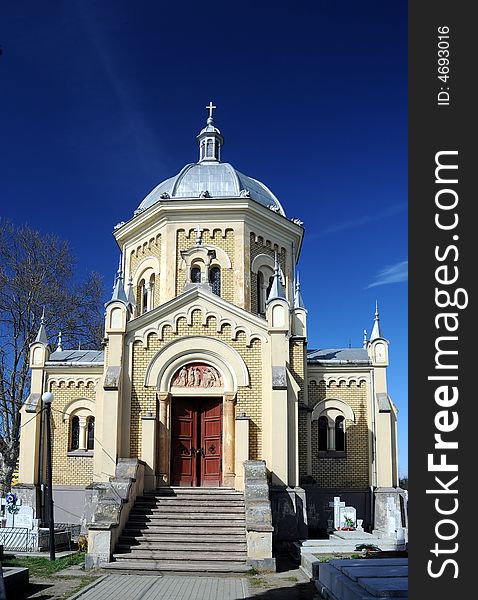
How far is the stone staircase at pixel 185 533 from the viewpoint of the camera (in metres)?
15.4

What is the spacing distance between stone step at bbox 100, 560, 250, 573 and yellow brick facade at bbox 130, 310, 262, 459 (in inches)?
169

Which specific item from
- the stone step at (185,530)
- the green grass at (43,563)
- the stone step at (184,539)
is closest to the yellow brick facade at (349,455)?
the stone step at (185,530)

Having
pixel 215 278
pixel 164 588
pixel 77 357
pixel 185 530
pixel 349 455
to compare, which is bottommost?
pixel 164 588

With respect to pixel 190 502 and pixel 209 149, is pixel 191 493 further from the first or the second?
pixel 209 149

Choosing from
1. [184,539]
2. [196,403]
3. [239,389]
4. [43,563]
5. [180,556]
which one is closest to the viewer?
[180,556]

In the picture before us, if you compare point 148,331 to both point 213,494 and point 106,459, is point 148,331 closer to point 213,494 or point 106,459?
point 106,459

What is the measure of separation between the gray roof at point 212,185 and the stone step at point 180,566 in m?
13.6

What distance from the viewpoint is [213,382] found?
19984mm

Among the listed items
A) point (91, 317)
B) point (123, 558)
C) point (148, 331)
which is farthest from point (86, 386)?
point (91, 317)

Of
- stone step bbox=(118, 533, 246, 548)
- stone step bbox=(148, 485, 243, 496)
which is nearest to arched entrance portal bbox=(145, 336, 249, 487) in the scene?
stone step bbox=(148, 485, 243, 496)

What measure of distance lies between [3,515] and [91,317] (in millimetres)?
16136

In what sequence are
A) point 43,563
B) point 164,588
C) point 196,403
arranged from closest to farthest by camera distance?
point 164,588 → point 43,563 → point 196,403

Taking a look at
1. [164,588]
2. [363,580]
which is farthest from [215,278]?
[363,580]

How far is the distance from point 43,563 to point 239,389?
692cm
